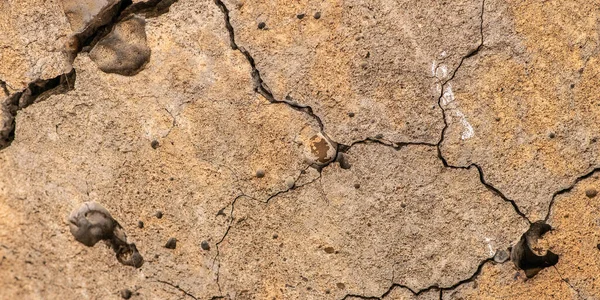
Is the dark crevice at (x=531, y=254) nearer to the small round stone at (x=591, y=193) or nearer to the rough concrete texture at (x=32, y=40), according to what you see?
the small round stone at (x=591, y=193)

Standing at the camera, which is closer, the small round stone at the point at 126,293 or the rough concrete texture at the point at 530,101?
the rough concrete texture at the point at 530,101

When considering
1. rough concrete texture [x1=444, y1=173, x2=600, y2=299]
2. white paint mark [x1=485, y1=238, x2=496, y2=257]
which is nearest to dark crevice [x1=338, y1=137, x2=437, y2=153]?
white paint mark [x1=485, y1=238, x2=496, y2=257]

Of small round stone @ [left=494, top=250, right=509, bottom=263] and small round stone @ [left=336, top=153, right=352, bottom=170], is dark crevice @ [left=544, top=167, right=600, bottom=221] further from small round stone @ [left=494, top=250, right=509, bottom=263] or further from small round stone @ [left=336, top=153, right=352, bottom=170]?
small round stone @ [left=336, top=153, right=352, bottom=170]

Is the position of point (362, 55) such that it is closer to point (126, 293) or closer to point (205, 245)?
point (205, 245)

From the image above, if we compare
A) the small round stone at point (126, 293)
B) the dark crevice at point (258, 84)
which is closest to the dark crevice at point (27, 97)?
the dark crevice at point (258, 84)

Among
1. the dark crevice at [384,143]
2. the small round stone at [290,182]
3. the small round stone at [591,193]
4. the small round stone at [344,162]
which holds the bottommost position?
the small round stone at [290,182]

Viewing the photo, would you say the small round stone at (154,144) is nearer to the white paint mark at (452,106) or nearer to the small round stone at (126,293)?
the small round stone at (126,293)

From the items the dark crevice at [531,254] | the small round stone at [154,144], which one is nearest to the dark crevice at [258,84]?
the small round stone at [154,144]

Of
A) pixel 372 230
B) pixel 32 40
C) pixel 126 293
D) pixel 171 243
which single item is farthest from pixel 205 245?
pixel 32 40

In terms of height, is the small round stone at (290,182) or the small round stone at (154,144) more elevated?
the small round stone at (154,144)
